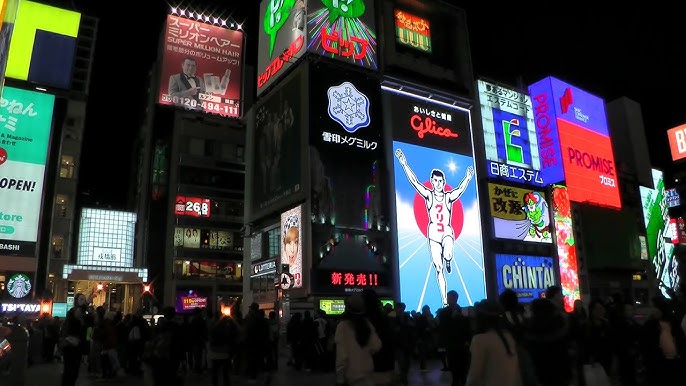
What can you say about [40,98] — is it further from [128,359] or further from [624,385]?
[624,385]

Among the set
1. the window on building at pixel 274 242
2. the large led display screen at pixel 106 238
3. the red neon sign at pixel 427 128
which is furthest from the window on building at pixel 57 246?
the red neon sign at pixel 427 128

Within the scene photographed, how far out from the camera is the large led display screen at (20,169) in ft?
94.3

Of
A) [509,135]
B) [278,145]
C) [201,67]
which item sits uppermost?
[201,67]

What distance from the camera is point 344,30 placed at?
102ft

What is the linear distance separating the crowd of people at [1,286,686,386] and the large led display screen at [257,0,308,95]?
66.2 feet

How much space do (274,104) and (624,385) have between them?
26.9m

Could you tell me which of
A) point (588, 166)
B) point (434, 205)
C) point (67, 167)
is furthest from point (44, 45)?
point (588, 166)

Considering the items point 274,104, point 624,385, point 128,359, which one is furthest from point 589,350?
point 274,104

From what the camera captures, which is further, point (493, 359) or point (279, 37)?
point (279, 37)

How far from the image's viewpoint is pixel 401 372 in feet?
37.9

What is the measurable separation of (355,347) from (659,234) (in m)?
55.9

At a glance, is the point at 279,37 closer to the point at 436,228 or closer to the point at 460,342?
the point at 436,228

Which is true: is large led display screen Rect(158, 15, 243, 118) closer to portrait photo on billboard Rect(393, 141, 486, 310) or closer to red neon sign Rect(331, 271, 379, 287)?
portrait photo on billboard Rect(393, 141, 486, 310)

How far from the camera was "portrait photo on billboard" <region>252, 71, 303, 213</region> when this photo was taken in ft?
96.4
